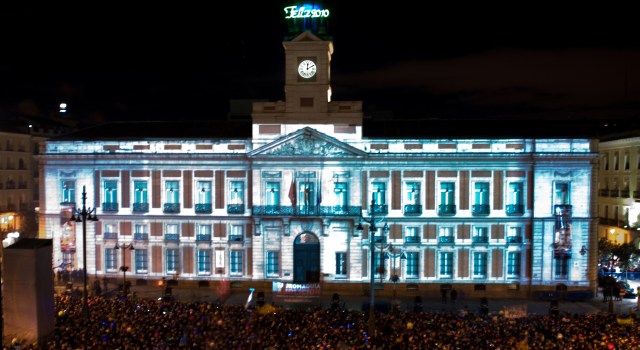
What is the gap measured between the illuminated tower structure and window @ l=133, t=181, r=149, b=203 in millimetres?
491

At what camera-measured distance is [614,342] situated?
81.0ft

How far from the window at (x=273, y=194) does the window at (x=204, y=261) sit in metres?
6.90

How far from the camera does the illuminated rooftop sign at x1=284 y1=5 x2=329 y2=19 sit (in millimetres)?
46031

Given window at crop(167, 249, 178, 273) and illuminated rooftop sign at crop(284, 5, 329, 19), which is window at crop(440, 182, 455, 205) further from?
window at crop(167, 249, 178, 273)

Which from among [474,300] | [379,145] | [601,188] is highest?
[379,145]

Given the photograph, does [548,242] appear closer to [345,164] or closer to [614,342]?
[345,164]

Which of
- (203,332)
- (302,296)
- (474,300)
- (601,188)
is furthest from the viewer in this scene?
(601,188)

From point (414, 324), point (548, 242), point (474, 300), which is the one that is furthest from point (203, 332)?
point (548, 242)

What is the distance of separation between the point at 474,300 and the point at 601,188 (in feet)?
90.2

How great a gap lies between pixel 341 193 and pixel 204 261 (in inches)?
510

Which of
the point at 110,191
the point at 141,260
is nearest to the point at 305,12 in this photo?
the point at 110,191

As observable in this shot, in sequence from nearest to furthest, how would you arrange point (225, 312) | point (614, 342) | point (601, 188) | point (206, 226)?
point (614, 342) → point (225, 312) → point (206, 226) → point (601, 188)

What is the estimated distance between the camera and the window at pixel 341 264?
1829 inches

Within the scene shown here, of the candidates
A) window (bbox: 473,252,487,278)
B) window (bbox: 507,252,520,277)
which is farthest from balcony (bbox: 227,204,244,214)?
window (bbox: 507,252,520,277)
